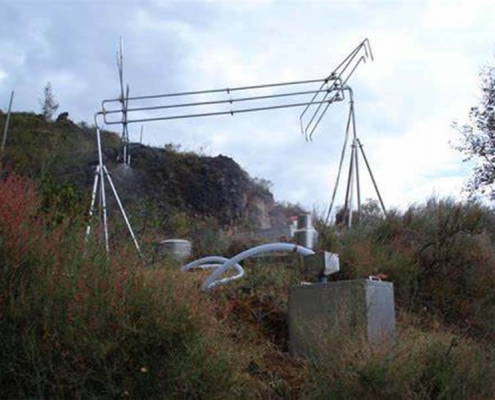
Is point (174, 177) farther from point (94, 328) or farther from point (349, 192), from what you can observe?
point (94, 328)

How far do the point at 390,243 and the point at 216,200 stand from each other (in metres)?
8.18

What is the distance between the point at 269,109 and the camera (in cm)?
1270

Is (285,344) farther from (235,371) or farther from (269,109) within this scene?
(269,109)

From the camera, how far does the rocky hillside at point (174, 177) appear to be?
56.7 ft

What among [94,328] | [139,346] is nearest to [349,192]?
[139,346]

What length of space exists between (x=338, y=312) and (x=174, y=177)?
12526 millimetres

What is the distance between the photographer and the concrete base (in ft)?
23.1

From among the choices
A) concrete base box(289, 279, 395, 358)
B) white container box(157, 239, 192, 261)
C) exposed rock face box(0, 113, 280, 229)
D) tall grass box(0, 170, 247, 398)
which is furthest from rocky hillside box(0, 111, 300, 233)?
tall grass box(0, 170, 247, 398)

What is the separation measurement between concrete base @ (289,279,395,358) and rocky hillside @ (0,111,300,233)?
8.45 m

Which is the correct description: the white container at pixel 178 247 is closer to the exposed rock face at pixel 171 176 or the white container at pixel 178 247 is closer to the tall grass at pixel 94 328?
the tall grass at pixel 94 328

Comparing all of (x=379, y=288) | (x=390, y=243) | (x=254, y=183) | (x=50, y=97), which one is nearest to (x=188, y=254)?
→ (x=390, y=243)

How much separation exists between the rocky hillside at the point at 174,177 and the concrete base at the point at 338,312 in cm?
845

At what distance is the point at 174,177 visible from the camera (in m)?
19.6

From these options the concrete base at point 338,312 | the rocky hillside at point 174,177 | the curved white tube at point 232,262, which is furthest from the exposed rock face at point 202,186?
the concrete base at point 338,312
